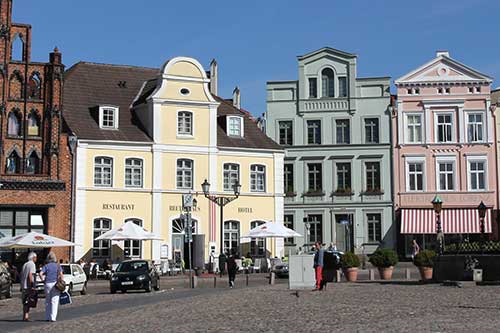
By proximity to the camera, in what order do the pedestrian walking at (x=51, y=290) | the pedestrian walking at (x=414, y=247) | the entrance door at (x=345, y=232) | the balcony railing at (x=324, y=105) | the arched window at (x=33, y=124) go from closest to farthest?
1. the pedestrian walking at (x=51, y=290)
2. the arched window at (x=33, y=124)
3. the pedestrian walking at (x=414, y=247)
4. the entrance door at (x=345, y=232)
5. the balcony railing at (x=324, y=105)

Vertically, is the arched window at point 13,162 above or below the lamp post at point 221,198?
above

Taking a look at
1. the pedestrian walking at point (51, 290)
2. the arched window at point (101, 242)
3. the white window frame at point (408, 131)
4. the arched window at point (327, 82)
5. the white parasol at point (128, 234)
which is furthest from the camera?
the arched window at point (327, 82)

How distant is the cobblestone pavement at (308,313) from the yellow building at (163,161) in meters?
21.2

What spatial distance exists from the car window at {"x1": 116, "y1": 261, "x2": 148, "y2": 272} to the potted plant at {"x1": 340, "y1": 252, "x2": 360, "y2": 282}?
8.81 m

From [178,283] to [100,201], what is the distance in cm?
902

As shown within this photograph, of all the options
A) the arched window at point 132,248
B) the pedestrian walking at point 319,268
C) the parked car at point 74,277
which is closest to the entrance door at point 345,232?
the arched window at point 132,248

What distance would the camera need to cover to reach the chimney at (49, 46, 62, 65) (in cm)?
4841

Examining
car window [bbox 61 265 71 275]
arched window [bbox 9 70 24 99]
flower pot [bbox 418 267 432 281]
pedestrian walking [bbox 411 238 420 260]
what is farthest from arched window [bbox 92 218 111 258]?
flower pot [bbox 418 267 432 281]

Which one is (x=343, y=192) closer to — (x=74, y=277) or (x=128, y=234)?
(x=128, y=234)

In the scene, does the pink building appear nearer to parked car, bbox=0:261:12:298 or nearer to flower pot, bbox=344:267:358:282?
flower pot, bbox=344:267:358:282

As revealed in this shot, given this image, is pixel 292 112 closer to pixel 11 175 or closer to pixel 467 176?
pixel 467 176

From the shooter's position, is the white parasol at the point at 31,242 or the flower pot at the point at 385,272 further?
the flower pot at the point at 385,272

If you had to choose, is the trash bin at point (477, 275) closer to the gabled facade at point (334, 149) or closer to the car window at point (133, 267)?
Result: the car window at point (133, 267)

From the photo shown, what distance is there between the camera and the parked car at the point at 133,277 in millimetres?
35500
